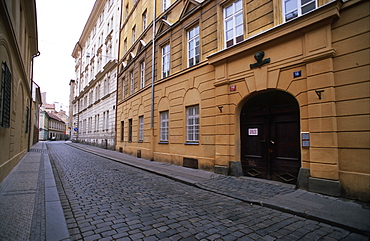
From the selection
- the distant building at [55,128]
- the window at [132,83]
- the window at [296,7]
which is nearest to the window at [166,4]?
the window at [132,83]

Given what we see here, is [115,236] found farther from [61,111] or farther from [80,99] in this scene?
[61,111]

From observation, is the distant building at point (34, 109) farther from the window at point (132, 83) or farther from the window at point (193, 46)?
the window at point (193, 46)

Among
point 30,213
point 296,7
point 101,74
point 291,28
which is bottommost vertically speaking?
point 30,213

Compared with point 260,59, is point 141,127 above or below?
below

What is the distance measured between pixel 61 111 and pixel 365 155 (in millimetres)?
108838

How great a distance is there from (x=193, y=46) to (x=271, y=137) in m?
6.09

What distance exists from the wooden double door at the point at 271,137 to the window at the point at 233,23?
8.18ft

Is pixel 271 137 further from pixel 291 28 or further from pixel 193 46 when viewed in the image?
pixel 193 46

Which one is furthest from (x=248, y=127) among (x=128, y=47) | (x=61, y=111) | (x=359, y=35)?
(x=61, y=111)

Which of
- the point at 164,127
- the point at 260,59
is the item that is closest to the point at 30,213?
the point at 260,59

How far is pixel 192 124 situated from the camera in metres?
10.7

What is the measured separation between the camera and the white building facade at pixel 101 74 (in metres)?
23.0

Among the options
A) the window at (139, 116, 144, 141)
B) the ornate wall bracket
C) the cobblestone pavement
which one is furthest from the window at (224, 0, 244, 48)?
the window at (139, 116, 144, 141)

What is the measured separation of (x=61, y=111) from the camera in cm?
9662
